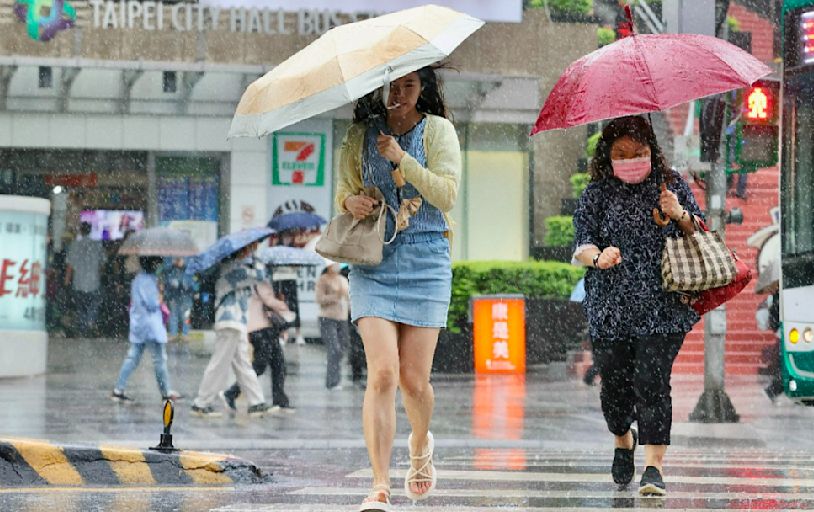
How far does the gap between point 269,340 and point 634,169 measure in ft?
27.9

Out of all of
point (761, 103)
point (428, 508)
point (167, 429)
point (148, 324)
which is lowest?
point (428, 508)

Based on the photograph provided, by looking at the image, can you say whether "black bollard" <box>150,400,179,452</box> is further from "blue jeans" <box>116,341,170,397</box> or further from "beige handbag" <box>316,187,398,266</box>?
"blue jeans" <box>116,341,170,397</box>

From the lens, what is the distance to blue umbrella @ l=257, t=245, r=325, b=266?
1759 cm

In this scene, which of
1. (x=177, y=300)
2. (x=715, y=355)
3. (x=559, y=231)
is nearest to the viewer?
(x=715, y=355)

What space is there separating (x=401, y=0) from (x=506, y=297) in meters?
7.12

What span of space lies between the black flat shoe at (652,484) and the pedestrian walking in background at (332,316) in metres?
11.1

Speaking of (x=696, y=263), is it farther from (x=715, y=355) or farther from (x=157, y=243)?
(x=157, y=243)

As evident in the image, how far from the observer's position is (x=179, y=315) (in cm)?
2678

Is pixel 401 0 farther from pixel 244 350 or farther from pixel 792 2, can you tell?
pixel 792 2

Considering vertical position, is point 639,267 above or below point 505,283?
above

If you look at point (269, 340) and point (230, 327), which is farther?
point (269, 340)

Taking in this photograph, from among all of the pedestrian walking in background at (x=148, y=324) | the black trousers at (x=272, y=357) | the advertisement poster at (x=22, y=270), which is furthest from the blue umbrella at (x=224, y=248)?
the advertisement poster at (x=22, y=270)

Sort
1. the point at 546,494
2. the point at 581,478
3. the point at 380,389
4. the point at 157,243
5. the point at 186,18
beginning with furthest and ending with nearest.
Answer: the point at 186,18, the point at 157,243, the point at 581,478, the point at 546,494, the point at 380,389

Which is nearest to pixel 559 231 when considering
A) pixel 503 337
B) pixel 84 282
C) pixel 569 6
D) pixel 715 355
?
pixel 569 6
